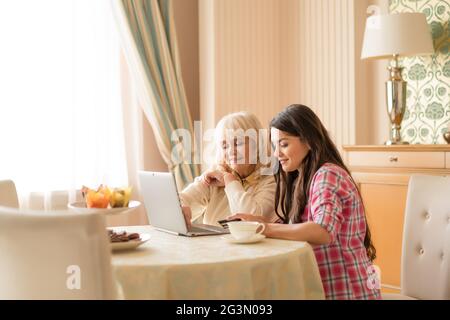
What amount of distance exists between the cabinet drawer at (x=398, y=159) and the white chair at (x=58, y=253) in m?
2.33

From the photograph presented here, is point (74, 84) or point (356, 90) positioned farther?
point (356, 90)

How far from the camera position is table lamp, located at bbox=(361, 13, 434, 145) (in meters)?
3.53

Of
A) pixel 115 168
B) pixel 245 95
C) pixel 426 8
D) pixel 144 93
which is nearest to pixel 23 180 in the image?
pixel 115 168

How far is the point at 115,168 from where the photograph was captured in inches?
153

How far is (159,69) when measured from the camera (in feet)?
13.4

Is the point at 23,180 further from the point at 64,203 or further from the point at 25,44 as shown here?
the point at 25,44

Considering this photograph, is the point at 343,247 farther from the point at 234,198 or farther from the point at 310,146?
the point at 234,198

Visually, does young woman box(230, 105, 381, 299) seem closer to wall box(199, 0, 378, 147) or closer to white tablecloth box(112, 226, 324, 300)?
white tablecloth box(112, 226, 324, 300)

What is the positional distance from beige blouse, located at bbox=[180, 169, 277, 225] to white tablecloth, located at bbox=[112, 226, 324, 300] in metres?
0.56

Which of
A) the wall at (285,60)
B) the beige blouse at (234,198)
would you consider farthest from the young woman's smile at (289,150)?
the wall at (285,60)

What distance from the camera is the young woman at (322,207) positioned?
76.0 inches

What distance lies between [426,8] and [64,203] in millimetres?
2577

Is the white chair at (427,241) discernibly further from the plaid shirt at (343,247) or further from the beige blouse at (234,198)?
the beige blouse at (234,198)

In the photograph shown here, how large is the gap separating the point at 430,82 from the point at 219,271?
2.68 m
